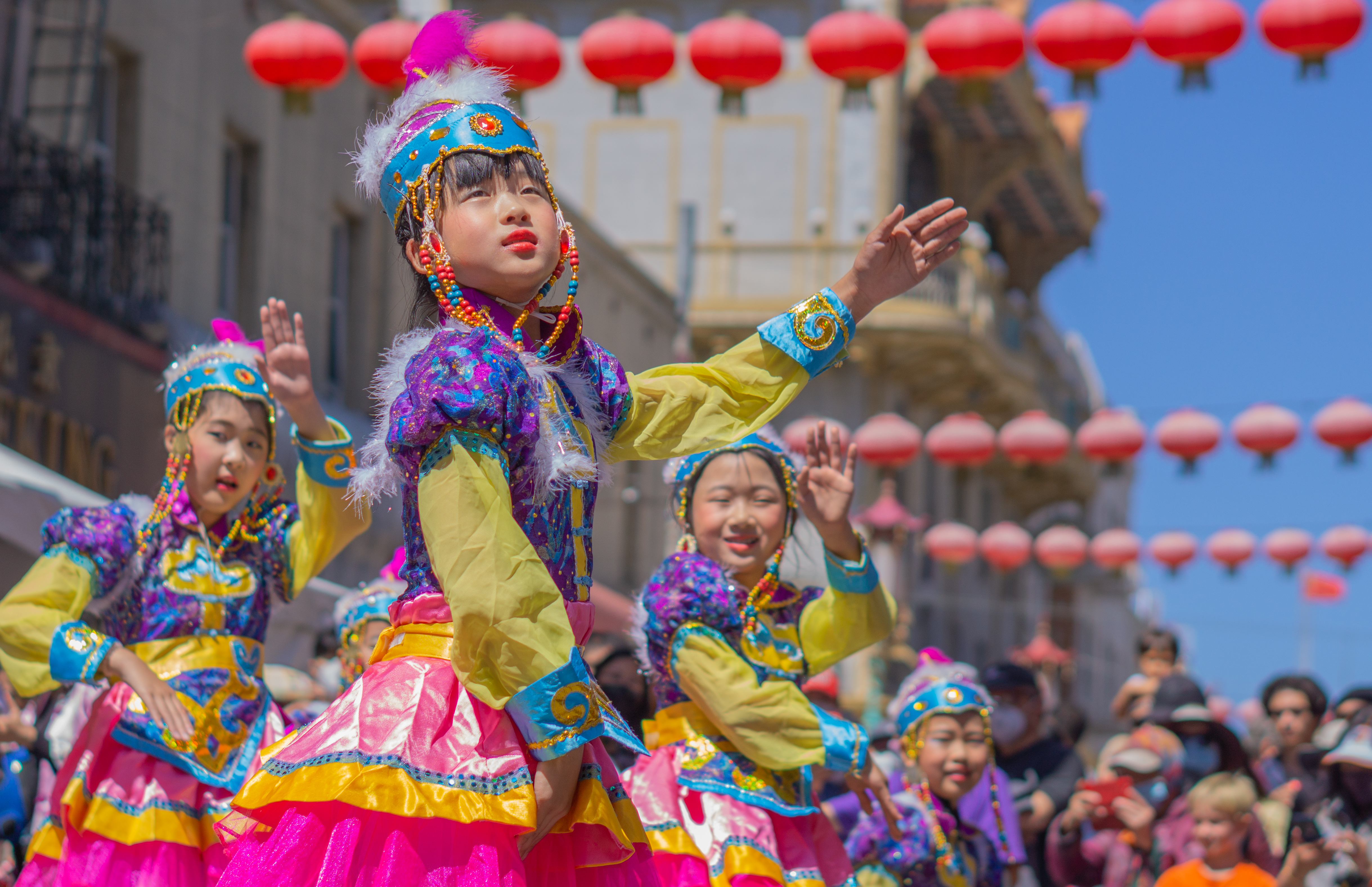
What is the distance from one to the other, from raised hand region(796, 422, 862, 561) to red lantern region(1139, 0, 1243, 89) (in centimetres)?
745

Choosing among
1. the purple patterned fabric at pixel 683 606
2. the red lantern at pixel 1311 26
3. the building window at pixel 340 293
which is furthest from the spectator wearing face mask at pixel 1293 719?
the building window at pixel 340 293

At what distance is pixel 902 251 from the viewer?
3260 mm

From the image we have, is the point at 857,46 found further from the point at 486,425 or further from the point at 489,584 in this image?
the point at 489,584

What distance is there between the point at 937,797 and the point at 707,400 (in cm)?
222

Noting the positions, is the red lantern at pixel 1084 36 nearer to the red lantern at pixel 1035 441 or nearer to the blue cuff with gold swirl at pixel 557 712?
the red lantern at pixel 1035 441

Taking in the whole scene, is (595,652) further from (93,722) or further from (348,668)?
(93,722)

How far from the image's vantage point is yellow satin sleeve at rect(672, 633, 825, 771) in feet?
12.9

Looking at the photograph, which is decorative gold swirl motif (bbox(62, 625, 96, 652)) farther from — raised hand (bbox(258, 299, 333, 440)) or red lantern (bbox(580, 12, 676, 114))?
red lantern (bbox(580, 12, 676, 114))

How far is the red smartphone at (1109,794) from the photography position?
592 centimetres

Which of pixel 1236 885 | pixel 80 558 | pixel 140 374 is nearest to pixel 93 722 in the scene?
pixel 80 558

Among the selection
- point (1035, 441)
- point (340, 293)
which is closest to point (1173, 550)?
point (1035, 441)

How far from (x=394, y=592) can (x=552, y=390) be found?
2.49m

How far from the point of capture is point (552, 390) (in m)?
2.94

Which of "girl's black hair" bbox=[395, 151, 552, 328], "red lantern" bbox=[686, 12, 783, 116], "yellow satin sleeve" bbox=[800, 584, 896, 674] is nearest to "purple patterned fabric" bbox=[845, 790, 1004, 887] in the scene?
"yellow satin sleeve" bbox=[800, 584, 896, 674]
